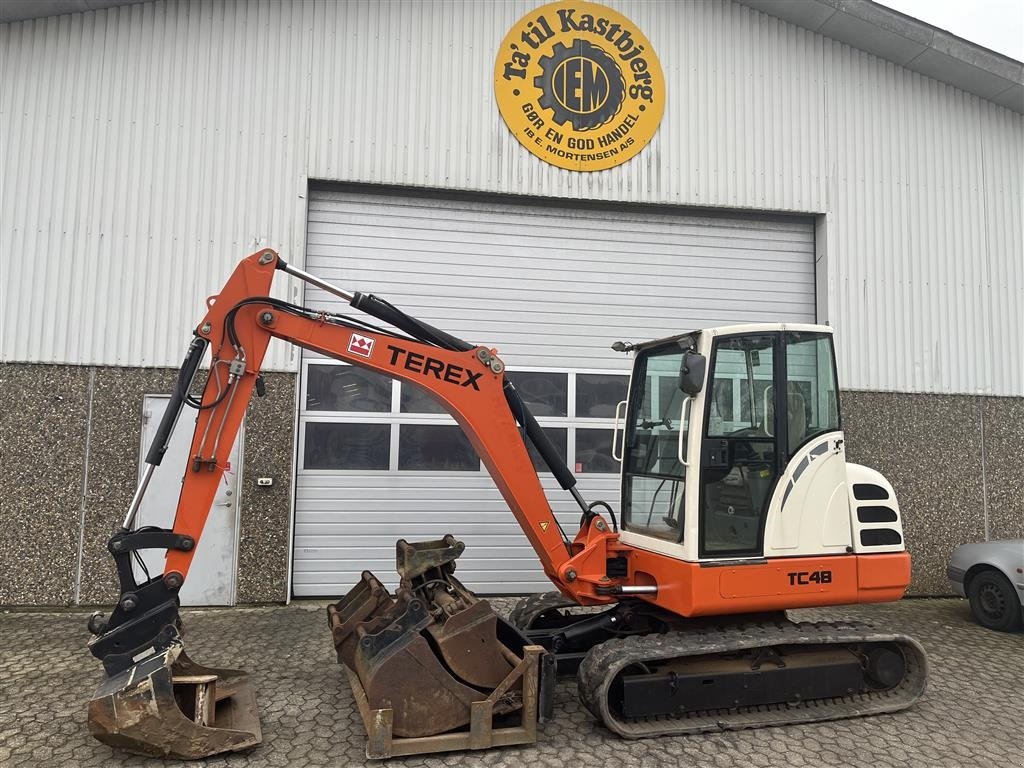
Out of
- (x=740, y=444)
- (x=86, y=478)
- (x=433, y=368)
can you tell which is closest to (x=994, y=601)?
(x=740, y=444)

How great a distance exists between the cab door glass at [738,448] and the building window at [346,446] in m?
4.21

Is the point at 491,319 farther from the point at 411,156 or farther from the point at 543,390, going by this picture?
the point at 411,156

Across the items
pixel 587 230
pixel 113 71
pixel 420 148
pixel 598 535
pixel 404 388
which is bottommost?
pixel 598 535

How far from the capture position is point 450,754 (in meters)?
3.98

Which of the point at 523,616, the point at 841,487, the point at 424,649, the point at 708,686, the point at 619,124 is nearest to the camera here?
the point at 424,649

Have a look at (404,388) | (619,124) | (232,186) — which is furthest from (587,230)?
(232,186)

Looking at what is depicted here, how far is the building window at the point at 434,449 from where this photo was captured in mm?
7664

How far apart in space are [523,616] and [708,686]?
155 cm

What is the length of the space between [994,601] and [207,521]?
27.4 ft

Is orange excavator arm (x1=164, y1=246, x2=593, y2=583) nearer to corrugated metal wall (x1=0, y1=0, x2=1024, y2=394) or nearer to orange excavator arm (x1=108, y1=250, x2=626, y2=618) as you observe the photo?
orange excavator arm (x1=108, y1=250, x2=626, y2=618)

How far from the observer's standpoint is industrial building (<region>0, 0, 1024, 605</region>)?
7.16 metres

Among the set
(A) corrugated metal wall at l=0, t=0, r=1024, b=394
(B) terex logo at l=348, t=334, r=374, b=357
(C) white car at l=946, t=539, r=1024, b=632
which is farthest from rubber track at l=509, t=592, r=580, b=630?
(C) white car at l=946, t=539, r=1024, b=632

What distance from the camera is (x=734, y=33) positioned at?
28.0 ft

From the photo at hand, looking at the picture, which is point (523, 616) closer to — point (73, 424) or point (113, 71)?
point (73, 424)
